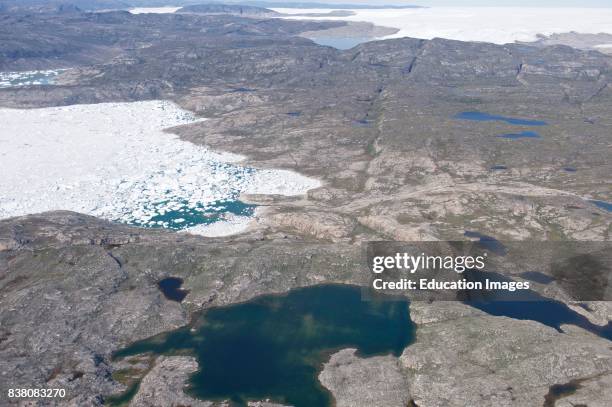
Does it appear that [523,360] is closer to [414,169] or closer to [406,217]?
[406,217]

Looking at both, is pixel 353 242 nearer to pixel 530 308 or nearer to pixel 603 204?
pixel 530 308

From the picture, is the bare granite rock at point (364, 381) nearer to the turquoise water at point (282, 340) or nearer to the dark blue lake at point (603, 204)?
the turquoise water at point (282, 340)

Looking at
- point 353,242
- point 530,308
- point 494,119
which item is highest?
point 494,119

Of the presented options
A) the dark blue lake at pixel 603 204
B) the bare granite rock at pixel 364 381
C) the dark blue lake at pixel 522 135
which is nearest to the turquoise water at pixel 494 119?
the dark blue lake at pixel 522 135

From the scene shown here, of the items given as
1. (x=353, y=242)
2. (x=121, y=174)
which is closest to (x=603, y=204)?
(x=353, y=242)

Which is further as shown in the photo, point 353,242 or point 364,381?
point 353,242

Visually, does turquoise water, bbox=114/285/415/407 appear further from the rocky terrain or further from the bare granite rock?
the rocky terrain
